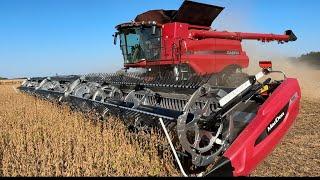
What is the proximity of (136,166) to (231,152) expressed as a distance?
101 cm

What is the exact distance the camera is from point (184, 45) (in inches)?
340

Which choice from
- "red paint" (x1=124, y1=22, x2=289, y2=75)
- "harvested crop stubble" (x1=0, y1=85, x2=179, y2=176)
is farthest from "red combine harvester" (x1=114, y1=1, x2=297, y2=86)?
"harvested crop stubble" (x1=0, y1=85, x2=179, y2=176)

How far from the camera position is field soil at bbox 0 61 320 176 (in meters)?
4.00

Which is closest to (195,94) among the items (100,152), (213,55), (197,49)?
(100,152)

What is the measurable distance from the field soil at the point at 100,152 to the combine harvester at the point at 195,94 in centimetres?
26

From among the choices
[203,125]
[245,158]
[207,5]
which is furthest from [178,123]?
[207,5]

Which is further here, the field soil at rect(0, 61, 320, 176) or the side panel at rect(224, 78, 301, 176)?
the field soil at rect(0, 61, 320, 176)

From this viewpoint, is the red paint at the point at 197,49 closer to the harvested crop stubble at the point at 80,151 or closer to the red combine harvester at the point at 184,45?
the red combine harvester at the point at 184,45

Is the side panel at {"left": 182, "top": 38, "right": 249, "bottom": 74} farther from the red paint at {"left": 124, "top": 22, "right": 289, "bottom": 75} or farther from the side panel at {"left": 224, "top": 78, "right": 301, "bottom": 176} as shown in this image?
the side panel at {"left": 224, "top": 78, "right": 301, "bottom": 176}

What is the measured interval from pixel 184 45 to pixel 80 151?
4676mm

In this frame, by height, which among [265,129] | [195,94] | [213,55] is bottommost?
[265,129]

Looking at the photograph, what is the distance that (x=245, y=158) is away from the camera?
360cm

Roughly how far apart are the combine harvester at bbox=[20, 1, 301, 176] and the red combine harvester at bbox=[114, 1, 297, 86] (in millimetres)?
21

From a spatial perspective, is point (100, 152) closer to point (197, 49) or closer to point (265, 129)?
point (265, 129)
